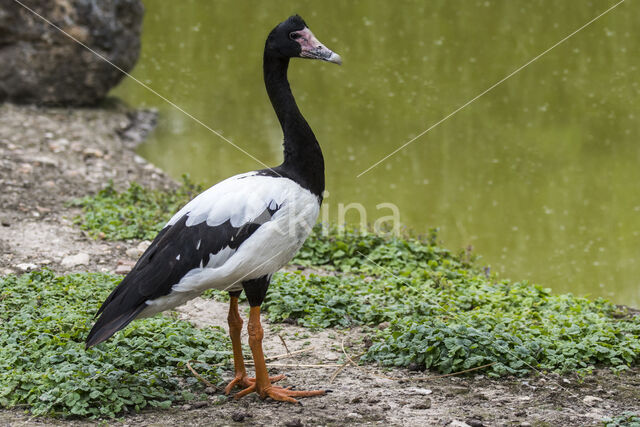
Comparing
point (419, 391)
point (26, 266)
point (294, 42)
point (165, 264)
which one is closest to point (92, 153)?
point (26, 266)

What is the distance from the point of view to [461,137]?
9672 millimetres

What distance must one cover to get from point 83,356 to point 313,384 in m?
1.31

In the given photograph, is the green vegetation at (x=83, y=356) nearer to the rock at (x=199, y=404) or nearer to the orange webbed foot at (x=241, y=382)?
the rock at (x=199, y=404)

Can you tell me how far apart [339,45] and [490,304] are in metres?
7.09

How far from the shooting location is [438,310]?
521cm

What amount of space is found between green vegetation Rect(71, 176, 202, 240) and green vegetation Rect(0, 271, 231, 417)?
4.35 ft

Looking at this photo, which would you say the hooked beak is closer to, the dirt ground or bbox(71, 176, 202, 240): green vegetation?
the dirt ground

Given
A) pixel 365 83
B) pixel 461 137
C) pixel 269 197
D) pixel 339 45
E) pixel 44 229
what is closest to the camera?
pixel 269 197

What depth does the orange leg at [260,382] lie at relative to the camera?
4184 millimetres

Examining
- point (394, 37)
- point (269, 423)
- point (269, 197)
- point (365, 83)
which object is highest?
point (394, 37)

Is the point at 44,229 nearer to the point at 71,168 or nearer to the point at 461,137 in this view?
the point at 71,168

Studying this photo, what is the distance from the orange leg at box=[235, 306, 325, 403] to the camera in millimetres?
4184

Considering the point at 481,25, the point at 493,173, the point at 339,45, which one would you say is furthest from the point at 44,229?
the point at 481,25

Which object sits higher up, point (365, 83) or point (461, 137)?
point (365, 83)
